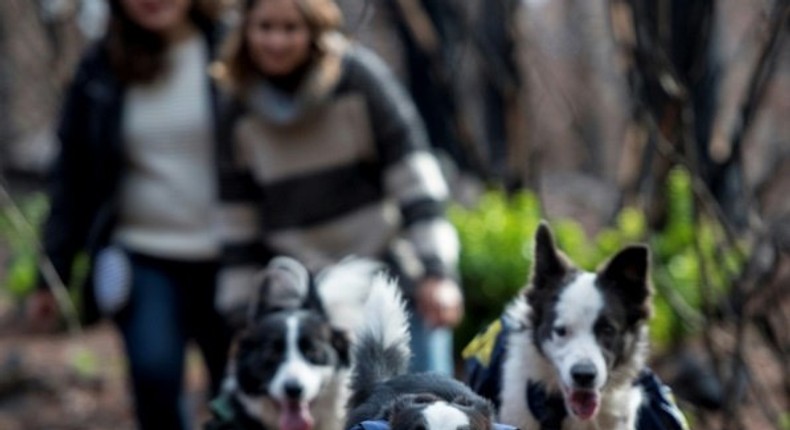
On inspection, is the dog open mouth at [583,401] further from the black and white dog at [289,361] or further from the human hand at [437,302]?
the human hand at [437,302]

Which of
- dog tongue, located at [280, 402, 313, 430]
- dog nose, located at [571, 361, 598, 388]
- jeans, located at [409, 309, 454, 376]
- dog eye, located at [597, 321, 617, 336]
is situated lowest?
dog tongue, located at [280, 402, 313, 430]

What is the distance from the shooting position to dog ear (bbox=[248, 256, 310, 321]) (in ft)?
18.0

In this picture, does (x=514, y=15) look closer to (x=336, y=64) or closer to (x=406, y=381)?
(x=336, y=64)

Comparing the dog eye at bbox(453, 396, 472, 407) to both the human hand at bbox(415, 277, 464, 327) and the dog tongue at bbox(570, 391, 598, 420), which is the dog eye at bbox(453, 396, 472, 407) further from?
the human hand at bbox(415, 277, 464, 327)

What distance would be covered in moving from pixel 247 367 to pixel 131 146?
1350 millimetres

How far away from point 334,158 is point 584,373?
1.91 m

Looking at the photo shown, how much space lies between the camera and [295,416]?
17.5 feet

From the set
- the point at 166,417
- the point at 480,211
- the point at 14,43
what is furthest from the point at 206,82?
the point at 14,43

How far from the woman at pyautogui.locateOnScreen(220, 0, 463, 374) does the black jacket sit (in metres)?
0.37

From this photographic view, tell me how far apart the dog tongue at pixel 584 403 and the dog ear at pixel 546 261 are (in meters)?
0.36

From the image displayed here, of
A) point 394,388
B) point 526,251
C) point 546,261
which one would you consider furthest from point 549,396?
point 526,251

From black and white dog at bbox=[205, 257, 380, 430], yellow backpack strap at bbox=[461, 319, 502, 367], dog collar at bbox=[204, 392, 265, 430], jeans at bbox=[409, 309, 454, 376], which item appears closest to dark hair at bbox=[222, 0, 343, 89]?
black and white dog at bbox=[205, 257, 380, 430]

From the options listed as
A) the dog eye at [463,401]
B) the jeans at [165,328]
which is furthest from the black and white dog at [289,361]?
the dog eye at [463,401]

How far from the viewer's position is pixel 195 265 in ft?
21.2
